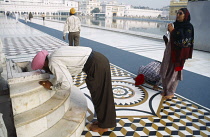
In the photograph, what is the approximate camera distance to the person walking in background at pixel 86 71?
1471 mm

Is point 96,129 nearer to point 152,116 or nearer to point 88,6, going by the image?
point 152,116

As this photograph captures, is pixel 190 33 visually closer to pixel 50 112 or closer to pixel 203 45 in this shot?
pixel 50 112

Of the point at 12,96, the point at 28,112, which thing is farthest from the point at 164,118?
the point at 12,96

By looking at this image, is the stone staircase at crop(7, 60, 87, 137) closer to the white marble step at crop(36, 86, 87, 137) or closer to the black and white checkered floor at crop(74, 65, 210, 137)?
the white marble step at crop(36, 86, 87, 137)

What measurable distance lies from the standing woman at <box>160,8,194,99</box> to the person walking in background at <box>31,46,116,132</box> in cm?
112

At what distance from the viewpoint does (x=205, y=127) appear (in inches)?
81.4

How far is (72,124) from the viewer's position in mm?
1773

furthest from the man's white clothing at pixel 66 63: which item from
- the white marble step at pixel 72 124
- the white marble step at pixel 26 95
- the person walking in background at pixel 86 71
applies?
the white marble step at pixel 72 124

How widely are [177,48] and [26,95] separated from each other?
6.14 feet

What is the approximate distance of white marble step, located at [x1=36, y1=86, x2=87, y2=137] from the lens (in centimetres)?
164

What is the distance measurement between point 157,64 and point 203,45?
12.1ft

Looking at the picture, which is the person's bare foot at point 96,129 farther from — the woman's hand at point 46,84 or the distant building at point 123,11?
the distant building at point 123,11

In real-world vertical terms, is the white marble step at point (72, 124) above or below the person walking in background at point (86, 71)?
below

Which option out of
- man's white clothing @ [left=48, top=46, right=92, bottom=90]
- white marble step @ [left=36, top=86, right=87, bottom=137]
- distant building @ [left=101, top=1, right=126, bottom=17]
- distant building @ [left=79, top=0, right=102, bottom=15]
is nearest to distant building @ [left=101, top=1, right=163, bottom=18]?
distant building @ [left=101, top=1, right=126, bottom=17]
